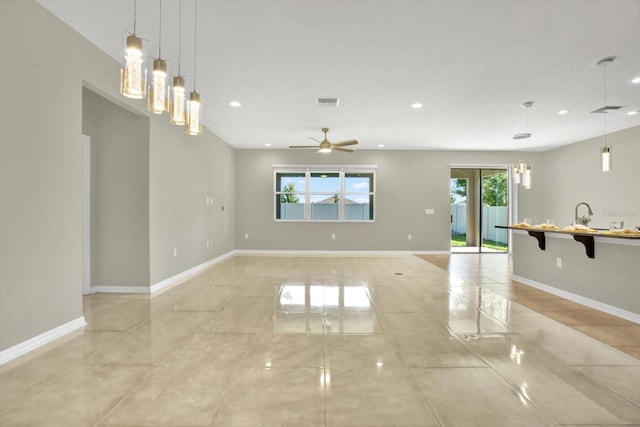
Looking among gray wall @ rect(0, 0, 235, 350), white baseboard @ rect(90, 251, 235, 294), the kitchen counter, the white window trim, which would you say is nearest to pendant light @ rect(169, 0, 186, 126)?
gray wall @ rect(0, 0, 235, 350)

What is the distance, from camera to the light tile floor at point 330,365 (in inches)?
69.8

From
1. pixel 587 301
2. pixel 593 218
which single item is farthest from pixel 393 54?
pixel 593 218

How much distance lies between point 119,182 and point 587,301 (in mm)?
6264

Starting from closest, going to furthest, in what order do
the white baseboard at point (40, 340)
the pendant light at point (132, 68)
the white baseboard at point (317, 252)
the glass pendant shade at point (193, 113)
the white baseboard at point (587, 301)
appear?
1. the pendant light at point (132, 68)
2. the glass pendant shade at point (193, 113)
3. the white baseboard at point (40, 340)
4. the white baseboard at point (587, 301)
5. the white baseboard at point (317, 252)

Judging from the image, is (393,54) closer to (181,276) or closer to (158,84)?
(158,84)

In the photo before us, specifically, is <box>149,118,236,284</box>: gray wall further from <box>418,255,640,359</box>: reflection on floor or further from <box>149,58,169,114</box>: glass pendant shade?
<box>418,255,640,359</box>: reflection on floor

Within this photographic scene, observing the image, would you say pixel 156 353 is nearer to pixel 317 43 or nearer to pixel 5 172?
pixel 5 172

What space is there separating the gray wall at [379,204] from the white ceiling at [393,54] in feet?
8.87

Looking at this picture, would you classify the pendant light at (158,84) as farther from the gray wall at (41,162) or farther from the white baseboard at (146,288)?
the white baseboard at (146,288)

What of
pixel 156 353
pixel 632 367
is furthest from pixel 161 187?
pixel 632 367

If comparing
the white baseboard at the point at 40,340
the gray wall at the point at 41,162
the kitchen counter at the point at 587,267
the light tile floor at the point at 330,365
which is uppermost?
the gray wall at the point at 41,162

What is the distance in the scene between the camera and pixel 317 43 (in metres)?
3.24

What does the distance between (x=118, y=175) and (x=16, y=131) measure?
1898mm

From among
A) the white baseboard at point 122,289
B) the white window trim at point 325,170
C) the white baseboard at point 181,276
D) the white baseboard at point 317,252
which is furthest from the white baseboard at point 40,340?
the white window trim at point 325,170
